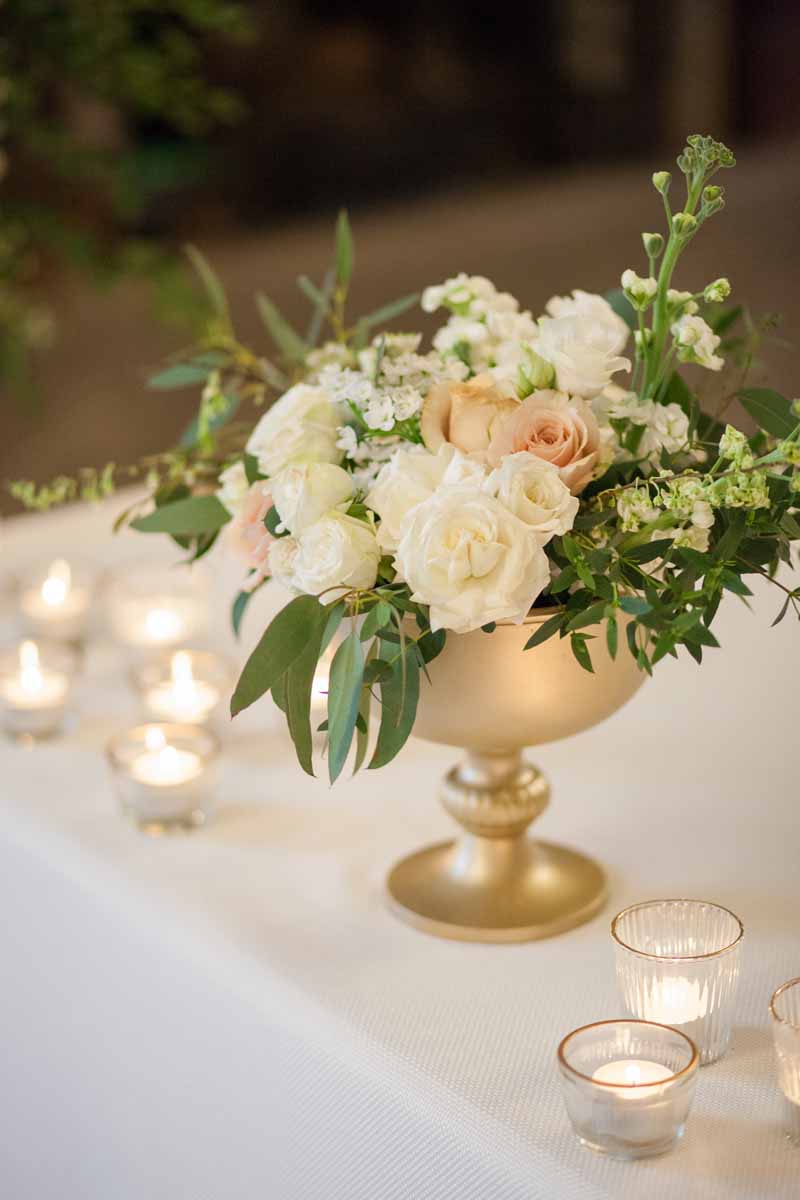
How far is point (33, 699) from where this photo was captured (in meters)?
1.15

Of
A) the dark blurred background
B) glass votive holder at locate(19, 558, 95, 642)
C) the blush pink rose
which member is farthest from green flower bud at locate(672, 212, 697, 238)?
the dark blurred background

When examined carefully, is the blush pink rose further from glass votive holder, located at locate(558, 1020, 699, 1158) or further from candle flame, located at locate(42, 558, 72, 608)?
candle flame, located at locate(42, 558, 72, 608)

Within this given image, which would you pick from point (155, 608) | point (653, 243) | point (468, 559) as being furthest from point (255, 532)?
point (155, 608)

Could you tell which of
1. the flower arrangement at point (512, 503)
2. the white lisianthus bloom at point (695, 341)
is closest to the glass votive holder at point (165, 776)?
the flower arrangement at point (512, 503)

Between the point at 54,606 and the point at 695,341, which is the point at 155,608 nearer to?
the point at 54,606

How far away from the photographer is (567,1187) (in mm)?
654

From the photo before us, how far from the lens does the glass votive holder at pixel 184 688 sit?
1162mm

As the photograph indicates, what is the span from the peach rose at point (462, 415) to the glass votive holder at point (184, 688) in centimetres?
46

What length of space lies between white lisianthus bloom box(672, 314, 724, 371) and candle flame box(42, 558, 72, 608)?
2.53 ft

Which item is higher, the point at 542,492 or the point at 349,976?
the point at 542,492

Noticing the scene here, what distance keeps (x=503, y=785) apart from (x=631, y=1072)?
0.24 meters

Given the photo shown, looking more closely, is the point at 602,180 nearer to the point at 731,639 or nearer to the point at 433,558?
the point at 731,639

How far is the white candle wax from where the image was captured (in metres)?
0.68

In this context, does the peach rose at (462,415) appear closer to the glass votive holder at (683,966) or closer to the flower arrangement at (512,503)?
the flower arrangement at (512,503)
